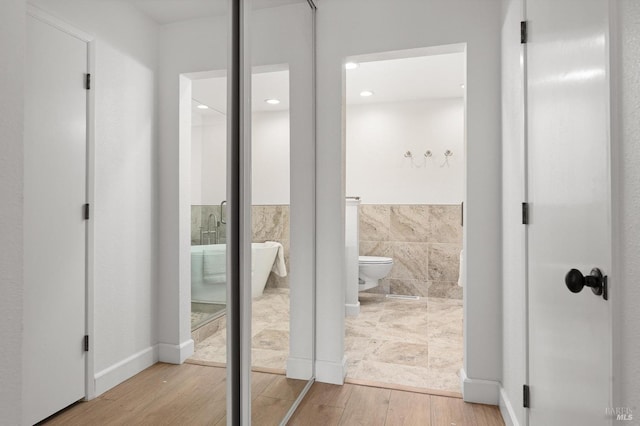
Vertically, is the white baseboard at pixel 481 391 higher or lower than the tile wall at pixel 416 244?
lower

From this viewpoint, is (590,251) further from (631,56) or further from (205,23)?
(205,23)

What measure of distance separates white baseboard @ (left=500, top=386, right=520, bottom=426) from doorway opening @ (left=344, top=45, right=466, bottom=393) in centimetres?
183

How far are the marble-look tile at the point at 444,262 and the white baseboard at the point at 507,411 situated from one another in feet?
9.26

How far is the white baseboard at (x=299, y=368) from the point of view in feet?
6.84

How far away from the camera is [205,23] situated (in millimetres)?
1301

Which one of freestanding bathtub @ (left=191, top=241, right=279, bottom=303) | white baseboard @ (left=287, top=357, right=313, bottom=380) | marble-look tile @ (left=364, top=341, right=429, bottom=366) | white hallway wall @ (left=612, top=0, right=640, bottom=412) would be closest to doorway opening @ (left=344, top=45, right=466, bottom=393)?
marble-look tile @ (left=364, top=341, right=429, bottom=366)

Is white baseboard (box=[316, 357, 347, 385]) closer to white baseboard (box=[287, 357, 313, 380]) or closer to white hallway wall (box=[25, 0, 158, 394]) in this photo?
white baseboard (box=[287, 357, 313, 380])

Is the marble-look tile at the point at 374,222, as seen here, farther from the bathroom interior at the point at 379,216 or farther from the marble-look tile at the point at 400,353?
the marble-look tile at the point at 400,353

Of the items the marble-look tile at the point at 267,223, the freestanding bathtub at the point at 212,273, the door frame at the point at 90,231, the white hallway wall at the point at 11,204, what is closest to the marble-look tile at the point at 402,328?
the marble-look tile at the point at 267,223

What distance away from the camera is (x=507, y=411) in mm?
1919

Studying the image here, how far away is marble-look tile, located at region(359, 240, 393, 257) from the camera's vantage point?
5.08m

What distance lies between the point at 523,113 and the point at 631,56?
88 centimetres

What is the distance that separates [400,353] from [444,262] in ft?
Answer: 7.23

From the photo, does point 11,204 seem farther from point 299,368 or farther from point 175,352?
point 299,368
